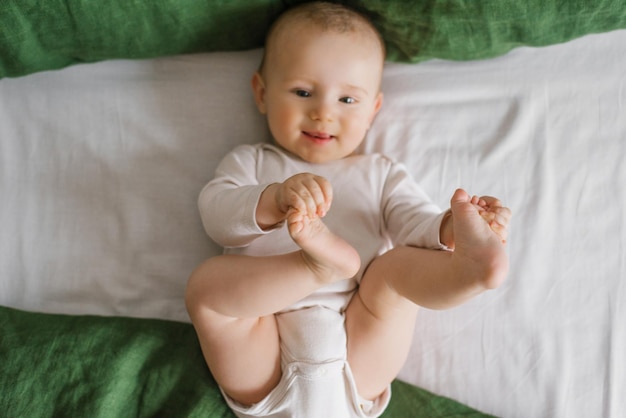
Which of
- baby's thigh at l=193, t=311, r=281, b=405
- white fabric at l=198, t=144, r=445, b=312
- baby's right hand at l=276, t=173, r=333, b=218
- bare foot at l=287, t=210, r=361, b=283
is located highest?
baby's right hand at l=276, t=173, r=333, b=218

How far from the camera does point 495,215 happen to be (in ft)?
3.24

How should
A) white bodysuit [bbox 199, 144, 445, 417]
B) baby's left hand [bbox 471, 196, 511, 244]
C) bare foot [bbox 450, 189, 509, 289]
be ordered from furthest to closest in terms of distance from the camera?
1. white bodysuit [bbox 199, 144, 445, 417]
2. baby's left hand [bbox 471, 196, 511, 244]
3. bare foot [bbox 450, 189, 509, 289]

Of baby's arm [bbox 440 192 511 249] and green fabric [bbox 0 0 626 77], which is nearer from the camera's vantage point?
baby's arm [bbox 440 192 511 249]

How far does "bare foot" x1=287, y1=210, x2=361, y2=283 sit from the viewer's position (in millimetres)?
920

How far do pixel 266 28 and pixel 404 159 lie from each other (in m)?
0.42

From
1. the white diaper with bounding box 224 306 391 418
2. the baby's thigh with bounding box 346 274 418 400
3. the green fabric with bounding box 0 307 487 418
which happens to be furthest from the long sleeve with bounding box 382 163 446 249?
the green fabric with bounding box 0 307 487 418

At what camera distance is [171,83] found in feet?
4.54

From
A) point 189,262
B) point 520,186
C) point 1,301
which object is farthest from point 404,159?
point 1,301

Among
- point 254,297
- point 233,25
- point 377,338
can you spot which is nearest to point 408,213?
point 377,338

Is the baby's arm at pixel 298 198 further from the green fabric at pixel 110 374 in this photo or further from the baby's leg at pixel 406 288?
the green fabric at pixel 110 374

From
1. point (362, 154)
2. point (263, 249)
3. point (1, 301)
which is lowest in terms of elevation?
point (1, 301)

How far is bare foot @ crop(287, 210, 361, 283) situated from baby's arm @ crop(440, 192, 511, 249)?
0.17 meters

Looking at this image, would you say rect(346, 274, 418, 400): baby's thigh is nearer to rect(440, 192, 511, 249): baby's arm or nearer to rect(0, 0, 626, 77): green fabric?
rect(440, 192, 511, 249): baby's arm

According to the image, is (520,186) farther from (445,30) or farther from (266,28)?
(266,28)
